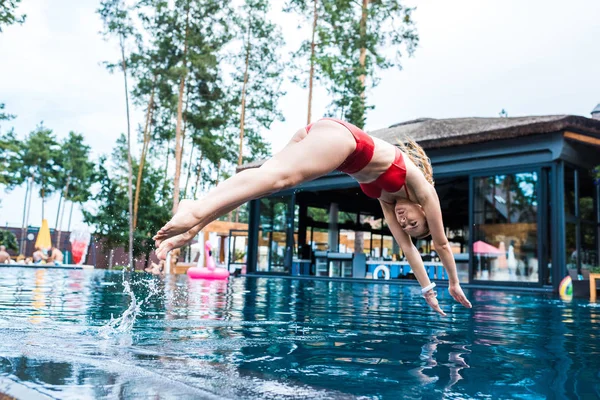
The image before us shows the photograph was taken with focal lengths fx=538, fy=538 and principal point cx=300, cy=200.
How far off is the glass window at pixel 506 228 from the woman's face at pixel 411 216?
843cm

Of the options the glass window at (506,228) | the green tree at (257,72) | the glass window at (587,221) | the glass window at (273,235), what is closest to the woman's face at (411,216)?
the glass window at (506,228)

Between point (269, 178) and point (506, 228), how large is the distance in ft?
32.0

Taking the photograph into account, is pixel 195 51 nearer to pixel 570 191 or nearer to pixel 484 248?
pixel 484 248

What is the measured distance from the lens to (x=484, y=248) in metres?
11.6

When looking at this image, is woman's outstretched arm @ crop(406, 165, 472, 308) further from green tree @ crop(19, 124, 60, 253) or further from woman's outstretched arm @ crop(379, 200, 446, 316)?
green tree @ crop(19, 124, 60, 253)

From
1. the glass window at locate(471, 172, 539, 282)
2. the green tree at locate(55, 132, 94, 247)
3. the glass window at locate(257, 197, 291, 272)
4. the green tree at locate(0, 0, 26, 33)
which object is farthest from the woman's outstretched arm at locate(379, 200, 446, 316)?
the green tree at locate(55, 132, 94, 247)

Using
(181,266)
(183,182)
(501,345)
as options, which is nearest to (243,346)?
(501,345)

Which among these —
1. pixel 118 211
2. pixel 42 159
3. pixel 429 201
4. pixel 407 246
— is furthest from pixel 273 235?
pixel 42 159

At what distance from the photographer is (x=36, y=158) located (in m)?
40.6

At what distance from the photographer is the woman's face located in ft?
10.8

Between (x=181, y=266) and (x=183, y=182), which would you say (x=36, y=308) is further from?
(x=183, y=182)

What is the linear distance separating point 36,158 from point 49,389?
43.7 metres

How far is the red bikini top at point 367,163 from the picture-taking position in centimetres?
291

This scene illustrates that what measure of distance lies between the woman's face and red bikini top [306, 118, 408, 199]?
19cm
